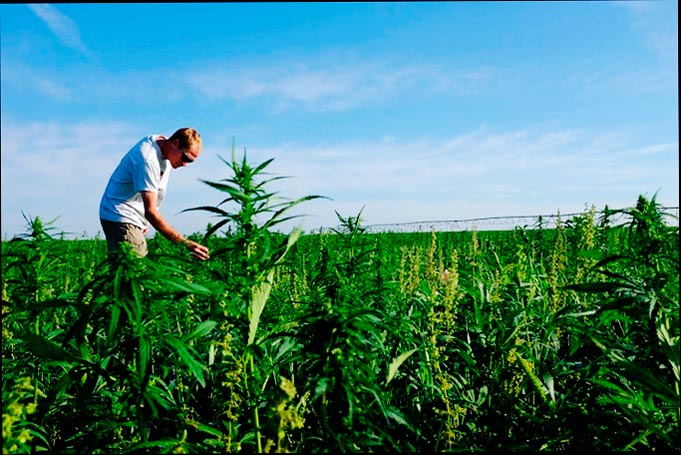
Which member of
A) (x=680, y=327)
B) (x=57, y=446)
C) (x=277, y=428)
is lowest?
(x=57, y=446)

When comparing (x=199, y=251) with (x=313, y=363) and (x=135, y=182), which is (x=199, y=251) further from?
(x=135, y=182)

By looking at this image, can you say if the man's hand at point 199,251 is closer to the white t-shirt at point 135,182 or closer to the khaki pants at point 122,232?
the white t-shirt at point 135,182

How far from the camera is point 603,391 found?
3479 mm

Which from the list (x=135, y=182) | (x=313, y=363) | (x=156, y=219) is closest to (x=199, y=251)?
(x=313, y=363)

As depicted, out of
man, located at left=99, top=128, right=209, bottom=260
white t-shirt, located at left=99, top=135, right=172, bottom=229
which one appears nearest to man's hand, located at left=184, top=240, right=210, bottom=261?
man, located at left=99, top=128, right=209, bottom=260

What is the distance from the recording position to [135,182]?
15.9 feet

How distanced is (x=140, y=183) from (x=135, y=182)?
0.06 meters

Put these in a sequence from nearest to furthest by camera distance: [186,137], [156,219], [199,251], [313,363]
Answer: [313,363], [199,251], [156,219], [186,137]

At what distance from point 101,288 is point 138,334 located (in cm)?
25

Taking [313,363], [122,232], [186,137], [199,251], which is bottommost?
[313,363]

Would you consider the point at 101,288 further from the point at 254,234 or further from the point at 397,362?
the point at 397,362

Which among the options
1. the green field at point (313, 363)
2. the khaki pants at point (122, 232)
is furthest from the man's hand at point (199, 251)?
the khaki pants at point (122, 232)

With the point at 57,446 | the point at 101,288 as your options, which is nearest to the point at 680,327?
the point at 101,288

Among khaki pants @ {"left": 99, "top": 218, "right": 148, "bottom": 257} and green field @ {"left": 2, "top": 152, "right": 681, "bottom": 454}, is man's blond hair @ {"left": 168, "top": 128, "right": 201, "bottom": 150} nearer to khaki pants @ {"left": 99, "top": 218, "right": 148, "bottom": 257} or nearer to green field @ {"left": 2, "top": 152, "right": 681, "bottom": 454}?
khaki pants @ {"left": 99, "top": 218, "right": 148, "bottom": 257}
